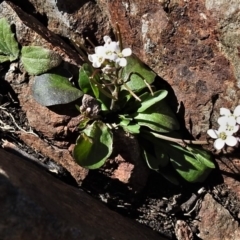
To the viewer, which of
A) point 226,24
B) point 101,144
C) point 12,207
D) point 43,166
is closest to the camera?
point 12,207

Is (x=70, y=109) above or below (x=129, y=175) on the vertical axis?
above

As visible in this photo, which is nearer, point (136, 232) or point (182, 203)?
point (136, 232)

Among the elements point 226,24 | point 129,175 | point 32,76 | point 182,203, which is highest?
point 226,24

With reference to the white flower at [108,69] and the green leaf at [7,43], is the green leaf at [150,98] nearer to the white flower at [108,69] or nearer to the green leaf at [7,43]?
the white flower at [108,69]

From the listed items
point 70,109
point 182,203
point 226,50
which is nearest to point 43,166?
point 70,109

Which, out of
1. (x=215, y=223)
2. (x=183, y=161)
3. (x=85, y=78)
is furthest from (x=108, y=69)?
(x=215, y=223)

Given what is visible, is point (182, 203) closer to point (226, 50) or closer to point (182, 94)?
point (182, 94)

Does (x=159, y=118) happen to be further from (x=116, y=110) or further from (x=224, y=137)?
(x=224, y=137)
